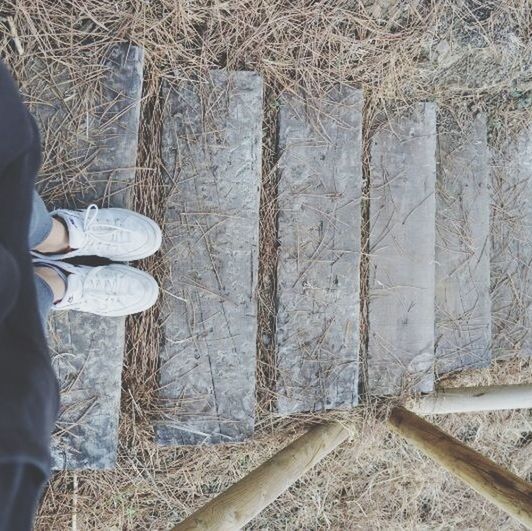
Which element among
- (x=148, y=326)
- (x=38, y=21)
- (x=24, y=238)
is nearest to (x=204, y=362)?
(x=148, y=326)

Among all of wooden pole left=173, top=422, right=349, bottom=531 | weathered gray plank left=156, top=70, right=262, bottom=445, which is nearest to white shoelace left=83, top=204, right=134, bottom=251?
weathered gray plank left=156, top=70, right=262, bottom=445

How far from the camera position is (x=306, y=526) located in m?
2.86

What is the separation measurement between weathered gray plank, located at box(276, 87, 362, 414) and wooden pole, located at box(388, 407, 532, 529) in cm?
31

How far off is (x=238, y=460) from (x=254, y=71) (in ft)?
5.22

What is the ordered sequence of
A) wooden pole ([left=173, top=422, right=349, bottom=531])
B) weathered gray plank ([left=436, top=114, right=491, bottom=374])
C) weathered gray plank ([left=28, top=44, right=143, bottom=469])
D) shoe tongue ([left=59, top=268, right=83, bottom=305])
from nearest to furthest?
wooden pole ([left=173, top=422, right=349, bottom=531]) < shoe tongue ([left=59, top=268, right=83, bottom=305]) < weathered gray plank ([left=28, top=44, right=143, bottom=469]) < weathered gray plank ([left=436, top=114, right=491, bottom=374])

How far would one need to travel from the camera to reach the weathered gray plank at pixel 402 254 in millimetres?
2332

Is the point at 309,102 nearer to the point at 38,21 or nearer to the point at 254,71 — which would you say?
the point at 254,71

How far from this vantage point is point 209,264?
2.13m

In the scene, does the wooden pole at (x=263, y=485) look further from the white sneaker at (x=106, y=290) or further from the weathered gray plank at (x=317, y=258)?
the white sneaker at (x=106, y=290)

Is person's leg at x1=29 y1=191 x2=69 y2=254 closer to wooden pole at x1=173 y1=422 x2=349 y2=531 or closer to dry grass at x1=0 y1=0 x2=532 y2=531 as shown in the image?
dry grass at x1=0 y1=0 x2=532 y2=531

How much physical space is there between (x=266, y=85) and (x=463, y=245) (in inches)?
42.4

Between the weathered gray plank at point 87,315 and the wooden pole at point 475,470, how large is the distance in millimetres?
1045

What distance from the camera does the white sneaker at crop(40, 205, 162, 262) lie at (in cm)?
191

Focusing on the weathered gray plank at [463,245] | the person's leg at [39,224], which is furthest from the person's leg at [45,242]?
the weathered gray plank at [463,245]
